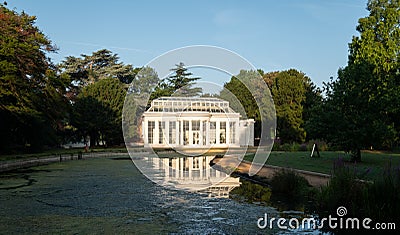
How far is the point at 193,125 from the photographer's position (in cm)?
4369

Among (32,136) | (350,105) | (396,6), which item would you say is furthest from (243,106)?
(350,105)

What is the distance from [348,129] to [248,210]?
10193 millimetres

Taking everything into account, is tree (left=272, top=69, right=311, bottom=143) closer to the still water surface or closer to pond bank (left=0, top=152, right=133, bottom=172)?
pond bank (left=0, top=152, right=133, bottom=172)

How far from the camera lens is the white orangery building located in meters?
42.2

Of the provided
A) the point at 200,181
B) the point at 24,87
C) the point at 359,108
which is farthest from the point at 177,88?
the point at 200,181

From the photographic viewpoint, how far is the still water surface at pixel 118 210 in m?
7.19

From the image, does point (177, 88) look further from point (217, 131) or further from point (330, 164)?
point (330, 164)

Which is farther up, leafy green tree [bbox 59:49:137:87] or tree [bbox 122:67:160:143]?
leafy green tree [bbox 59:49:137:87]

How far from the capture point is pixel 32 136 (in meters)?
30.8

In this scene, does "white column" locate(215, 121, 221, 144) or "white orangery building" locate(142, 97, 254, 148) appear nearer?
"white orangery building" locate(142, 97, 254, 148)

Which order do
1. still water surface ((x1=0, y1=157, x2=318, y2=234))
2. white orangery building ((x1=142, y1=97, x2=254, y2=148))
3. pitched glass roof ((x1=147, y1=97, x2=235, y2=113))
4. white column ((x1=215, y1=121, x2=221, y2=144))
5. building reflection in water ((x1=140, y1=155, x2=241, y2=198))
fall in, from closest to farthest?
1. still water surface ((x1=0, y1=157, x2=318, y2=234))
2. building reflection in water ((x1=140, y1=155, x2=241, y2=198))
3. white orangery building ((x1=142, y1=97, x2=254, y2=148))
4. pitched glass roof ((x1=147, y1=97, x2=235, y2=113))
5. white column ((x1=215, y1=121, x2=221, y2=144))

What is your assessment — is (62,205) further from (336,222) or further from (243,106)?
(243,106)

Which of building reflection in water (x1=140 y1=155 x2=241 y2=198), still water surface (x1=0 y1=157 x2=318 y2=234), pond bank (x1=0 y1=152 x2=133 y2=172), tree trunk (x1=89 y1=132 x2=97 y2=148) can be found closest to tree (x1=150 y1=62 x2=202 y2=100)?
tree trunk (x1=89 y1=132 x2=97 y2=148)

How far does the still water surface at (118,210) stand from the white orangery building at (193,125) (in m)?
28.8
